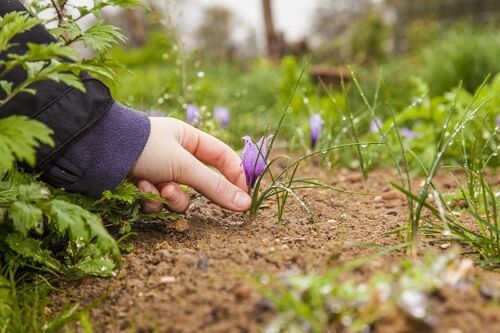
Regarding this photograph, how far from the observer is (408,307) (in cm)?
115

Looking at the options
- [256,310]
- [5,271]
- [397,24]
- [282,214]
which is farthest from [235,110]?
[397,24]

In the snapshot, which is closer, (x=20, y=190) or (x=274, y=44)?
(x=20, y=190)

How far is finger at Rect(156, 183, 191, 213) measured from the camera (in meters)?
2.05

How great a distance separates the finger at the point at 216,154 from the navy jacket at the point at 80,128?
0.21m

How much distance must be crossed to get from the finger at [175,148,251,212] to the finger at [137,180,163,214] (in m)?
0.08

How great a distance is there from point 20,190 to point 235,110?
10.0 feet

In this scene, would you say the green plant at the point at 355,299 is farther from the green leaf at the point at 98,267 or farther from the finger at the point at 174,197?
the finger at the point at 174,197

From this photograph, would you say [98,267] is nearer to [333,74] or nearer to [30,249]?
[30,249]

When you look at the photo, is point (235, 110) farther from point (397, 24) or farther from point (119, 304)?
point (397, 24)

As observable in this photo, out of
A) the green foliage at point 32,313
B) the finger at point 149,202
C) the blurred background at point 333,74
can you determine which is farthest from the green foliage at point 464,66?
the green foliage at point 32,313

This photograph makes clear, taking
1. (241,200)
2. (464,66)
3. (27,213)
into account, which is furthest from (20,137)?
(464,66)

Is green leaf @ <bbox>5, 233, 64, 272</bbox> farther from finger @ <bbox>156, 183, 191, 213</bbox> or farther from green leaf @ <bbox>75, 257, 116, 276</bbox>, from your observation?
finger @ <bbox>156, 183, 191, 213</bbox>

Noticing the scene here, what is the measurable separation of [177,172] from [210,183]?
0.11 metres

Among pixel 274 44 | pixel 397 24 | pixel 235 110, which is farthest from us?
pixel 397 24
